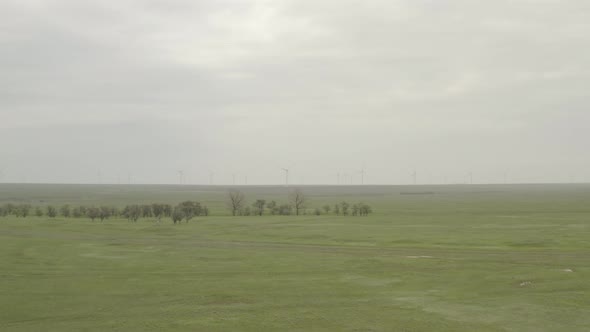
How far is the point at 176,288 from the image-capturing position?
39.4m

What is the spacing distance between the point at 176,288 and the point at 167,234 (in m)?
47.5

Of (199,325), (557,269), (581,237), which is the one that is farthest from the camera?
(581,237)

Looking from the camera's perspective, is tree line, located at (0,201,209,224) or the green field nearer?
the green field

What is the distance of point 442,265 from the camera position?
159ft

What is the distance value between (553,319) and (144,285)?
28604 mm

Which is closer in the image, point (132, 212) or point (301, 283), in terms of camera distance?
point (301, 283)

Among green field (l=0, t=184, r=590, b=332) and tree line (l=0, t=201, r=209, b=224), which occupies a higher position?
tree line (l=0, t=201, r=209, b=224)

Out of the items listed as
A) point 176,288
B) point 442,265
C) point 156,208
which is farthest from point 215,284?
point 156,208

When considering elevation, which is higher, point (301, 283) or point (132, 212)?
point (132, 212)

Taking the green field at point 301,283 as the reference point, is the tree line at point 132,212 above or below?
above

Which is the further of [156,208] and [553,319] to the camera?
[156,208]

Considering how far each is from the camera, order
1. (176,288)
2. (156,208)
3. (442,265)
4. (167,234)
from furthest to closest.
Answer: (156,208)
(167,234)
(442,265)
(176,288)

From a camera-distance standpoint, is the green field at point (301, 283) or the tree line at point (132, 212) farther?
the tree line at point (132, 212)

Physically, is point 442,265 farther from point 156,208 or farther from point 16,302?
point 156,208
